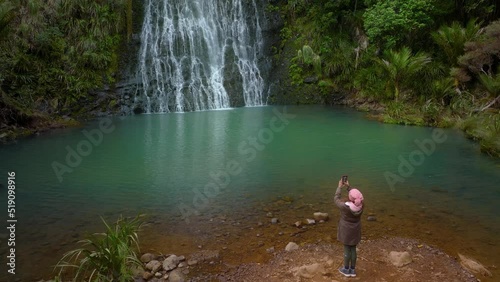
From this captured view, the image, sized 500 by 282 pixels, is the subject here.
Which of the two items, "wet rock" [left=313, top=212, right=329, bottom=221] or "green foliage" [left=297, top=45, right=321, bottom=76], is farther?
"green foliage" [left=297, top=45, right=321, bottom=76]

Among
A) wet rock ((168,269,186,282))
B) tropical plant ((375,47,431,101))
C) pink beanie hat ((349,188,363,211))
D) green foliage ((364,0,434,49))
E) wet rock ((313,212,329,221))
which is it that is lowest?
wet rock ((168,269,186,282))

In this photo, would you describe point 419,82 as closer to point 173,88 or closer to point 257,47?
point 257,47

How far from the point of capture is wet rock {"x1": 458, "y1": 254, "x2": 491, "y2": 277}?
4.02m

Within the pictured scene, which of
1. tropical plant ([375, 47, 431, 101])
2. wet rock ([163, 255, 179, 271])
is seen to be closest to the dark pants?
wet rock ([163, 255, 179, 271])

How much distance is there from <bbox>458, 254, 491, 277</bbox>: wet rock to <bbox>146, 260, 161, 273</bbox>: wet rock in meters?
3.49

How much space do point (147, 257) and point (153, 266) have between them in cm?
25

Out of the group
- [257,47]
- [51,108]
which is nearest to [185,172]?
[51,108]

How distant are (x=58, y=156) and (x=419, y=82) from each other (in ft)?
48.5

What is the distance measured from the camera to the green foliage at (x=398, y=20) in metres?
16.4

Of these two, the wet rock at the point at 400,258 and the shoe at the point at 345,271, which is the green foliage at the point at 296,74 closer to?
the wet rock at the point at 400,258

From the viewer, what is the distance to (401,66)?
16.2 m

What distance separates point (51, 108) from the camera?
52.5 feet

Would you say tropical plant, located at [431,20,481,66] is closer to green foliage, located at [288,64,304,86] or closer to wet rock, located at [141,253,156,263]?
green foliage, located at [288,64,304,86]

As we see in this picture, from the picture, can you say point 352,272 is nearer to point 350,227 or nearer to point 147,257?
point 350,227
